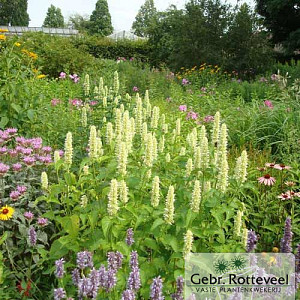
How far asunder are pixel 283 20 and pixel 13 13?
43.7m

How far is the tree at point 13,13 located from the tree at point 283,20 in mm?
41077

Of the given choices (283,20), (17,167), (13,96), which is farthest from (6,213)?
(283,20)

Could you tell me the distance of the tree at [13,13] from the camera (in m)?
54.1

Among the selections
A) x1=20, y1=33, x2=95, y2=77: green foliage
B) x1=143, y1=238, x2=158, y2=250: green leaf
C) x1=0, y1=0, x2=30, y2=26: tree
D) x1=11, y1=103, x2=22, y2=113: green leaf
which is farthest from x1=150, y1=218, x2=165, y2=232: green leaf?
x1=0, y1=0, x2=30, y2=26: tree

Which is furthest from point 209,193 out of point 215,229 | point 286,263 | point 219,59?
point 219,59

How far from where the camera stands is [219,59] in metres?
14.1

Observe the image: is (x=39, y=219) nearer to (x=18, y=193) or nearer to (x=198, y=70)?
(x=18, y=193)

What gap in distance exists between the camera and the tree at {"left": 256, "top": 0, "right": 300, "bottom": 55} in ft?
64.0

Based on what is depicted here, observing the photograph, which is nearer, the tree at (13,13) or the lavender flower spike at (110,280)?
the lavender flower spike at (110,280)

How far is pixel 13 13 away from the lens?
5503cm

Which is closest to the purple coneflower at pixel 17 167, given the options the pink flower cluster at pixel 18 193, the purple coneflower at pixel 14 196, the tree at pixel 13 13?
the pink flower cluster at pixel 18 193

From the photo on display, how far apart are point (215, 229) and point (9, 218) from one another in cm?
142

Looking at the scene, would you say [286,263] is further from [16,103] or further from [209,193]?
[16,103]

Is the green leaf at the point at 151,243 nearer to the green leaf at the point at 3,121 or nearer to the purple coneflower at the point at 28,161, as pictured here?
the purple coneflower at the point at 28,161
